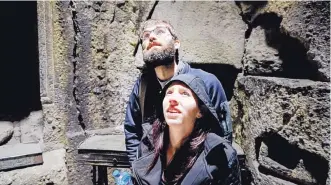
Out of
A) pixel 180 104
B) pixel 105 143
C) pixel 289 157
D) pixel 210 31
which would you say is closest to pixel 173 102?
pixel 180 104

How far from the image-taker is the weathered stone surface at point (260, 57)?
1.61m

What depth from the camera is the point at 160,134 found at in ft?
3.95

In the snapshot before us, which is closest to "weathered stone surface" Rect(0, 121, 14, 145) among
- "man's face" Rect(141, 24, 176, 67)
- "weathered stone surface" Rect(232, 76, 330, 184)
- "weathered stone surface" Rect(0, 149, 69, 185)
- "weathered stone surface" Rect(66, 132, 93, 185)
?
"weathered stone surface" Rect(0, 149, 69, 185)

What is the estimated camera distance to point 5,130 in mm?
2246

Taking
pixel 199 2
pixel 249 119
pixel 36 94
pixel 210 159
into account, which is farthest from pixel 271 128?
pixel 36 94

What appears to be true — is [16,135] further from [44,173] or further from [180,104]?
[180,104]

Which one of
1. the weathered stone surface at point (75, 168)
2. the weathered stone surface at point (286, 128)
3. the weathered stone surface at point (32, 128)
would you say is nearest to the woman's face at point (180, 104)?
the weathered stone surface at point (286, 128)

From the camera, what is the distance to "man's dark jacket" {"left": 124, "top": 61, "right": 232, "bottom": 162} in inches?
51.8

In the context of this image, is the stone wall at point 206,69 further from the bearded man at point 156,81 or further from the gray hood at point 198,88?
the gray hood at point 198,88

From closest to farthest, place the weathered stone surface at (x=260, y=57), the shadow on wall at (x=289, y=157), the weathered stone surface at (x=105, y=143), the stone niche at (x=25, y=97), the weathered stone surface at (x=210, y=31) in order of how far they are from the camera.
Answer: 1. the shadow on wall at (x=289, y=157)
2. the weathered stone surface at (x=260, y=57)
3. the weathered stone surface at (x=105, y=143)
4. the weathered stone surface at (x=210, y=31)
5. the stone niche at (x=25, y=97)

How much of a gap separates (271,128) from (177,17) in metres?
0.90

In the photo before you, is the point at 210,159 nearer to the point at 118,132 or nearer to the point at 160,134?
the point at 160,134

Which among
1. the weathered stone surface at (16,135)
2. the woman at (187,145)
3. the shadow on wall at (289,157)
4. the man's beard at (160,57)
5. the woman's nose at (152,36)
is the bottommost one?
the weathered stone surface at (16,135)

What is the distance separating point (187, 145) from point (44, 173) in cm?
131
